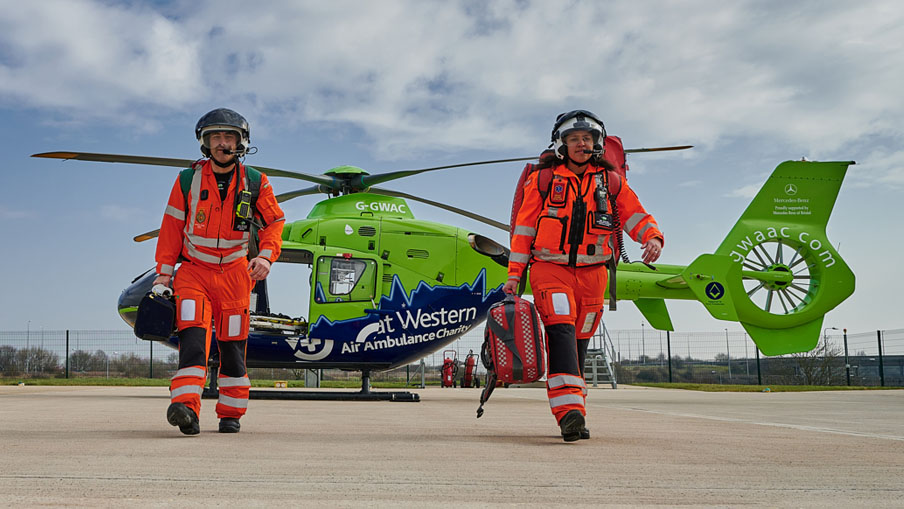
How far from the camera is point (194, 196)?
415 cm

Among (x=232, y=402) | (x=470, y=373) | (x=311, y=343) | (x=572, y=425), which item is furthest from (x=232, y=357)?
(x=470, y=373)

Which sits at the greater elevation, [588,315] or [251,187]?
[251,187]

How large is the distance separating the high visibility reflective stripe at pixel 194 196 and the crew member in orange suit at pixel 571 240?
1792 millimetres

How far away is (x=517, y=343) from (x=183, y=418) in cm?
171

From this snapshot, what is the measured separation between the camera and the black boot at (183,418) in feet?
11.8

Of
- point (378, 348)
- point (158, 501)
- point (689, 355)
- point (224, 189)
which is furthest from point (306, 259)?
point (689, 355)

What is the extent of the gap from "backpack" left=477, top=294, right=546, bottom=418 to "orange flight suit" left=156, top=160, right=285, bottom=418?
1412 mm

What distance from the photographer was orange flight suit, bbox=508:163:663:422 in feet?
12.6

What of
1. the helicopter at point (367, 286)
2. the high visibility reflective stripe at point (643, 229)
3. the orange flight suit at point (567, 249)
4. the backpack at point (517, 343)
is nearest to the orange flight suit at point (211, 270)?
the backpack at point (517, 343)

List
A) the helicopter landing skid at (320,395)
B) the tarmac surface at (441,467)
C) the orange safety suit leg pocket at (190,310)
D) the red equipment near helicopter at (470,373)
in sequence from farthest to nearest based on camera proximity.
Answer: the red equipment near helicopter at (470,373)
the helicopter landing skid at (320,395)
the orange safety suit leg pocket at (190,310)
the tarmac surface at (441,467)

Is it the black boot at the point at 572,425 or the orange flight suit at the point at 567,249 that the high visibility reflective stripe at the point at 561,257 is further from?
the black boot at the point at 572,425

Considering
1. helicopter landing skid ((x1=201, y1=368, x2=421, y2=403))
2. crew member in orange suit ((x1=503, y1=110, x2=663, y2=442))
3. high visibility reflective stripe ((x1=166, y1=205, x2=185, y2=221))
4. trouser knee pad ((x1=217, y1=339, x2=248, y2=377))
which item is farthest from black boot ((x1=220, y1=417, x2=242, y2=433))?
helicopter landing skid ((x1=201, y1=368, x2=421, y2=403))

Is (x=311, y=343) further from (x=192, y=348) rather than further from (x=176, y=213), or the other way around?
(x=192, y=348)

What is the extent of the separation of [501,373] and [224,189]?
1884 millimetres
